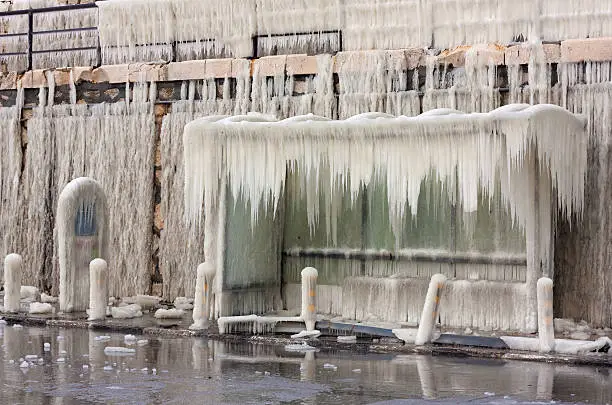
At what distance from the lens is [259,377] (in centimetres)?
1351

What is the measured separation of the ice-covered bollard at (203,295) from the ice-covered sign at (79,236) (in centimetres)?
291

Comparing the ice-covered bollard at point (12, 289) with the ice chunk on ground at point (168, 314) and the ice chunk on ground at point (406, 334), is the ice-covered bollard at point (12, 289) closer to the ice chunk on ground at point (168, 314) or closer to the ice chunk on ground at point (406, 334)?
the ice chunk on ground at point (168, 314)

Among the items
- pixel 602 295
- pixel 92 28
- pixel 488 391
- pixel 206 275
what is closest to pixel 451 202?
pixel 602 295

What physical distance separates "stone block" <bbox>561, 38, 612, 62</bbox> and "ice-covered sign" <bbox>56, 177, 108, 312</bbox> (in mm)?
7813

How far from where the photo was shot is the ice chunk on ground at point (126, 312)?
1930cm

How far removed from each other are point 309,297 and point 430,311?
1.88m

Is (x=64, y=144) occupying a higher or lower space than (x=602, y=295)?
higher

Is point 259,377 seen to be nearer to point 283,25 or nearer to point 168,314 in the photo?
point 168,314

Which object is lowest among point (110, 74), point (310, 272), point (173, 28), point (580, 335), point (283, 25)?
point (580, 335)

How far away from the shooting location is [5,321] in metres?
19.2

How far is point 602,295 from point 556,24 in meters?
4.05

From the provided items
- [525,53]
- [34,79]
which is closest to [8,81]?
[34,79]

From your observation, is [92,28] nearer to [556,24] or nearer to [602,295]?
[556,24]

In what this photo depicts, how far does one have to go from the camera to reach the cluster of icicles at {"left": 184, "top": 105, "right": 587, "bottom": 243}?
15.5 metres
